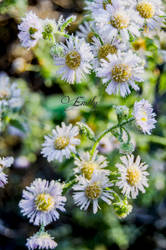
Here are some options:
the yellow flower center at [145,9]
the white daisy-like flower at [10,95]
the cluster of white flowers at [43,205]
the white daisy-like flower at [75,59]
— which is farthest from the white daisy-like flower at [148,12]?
the white daisy-like flower at [10,95]

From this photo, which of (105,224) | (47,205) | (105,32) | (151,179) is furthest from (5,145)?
(105,32)

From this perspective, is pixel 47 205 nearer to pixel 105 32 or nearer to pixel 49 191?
pixel 49 191

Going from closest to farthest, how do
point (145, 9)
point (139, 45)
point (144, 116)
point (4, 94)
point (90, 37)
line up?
point (144, 116), point (145, 9), point (90, 37), point (139, 45), point (4, 94)

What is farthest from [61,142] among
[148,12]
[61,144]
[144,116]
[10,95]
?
[10,95]

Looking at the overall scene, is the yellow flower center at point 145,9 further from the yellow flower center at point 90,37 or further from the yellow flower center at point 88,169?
the yellow flower center at point 88,169

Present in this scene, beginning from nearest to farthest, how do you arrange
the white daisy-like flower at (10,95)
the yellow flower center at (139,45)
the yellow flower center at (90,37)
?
the yellow flower center at (90,37)
the yellow flower center at (139,45)
the white daisy-like flower at (10,95)

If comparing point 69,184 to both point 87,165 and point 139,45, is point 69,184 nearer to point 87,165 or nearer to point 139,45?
point 87,165
